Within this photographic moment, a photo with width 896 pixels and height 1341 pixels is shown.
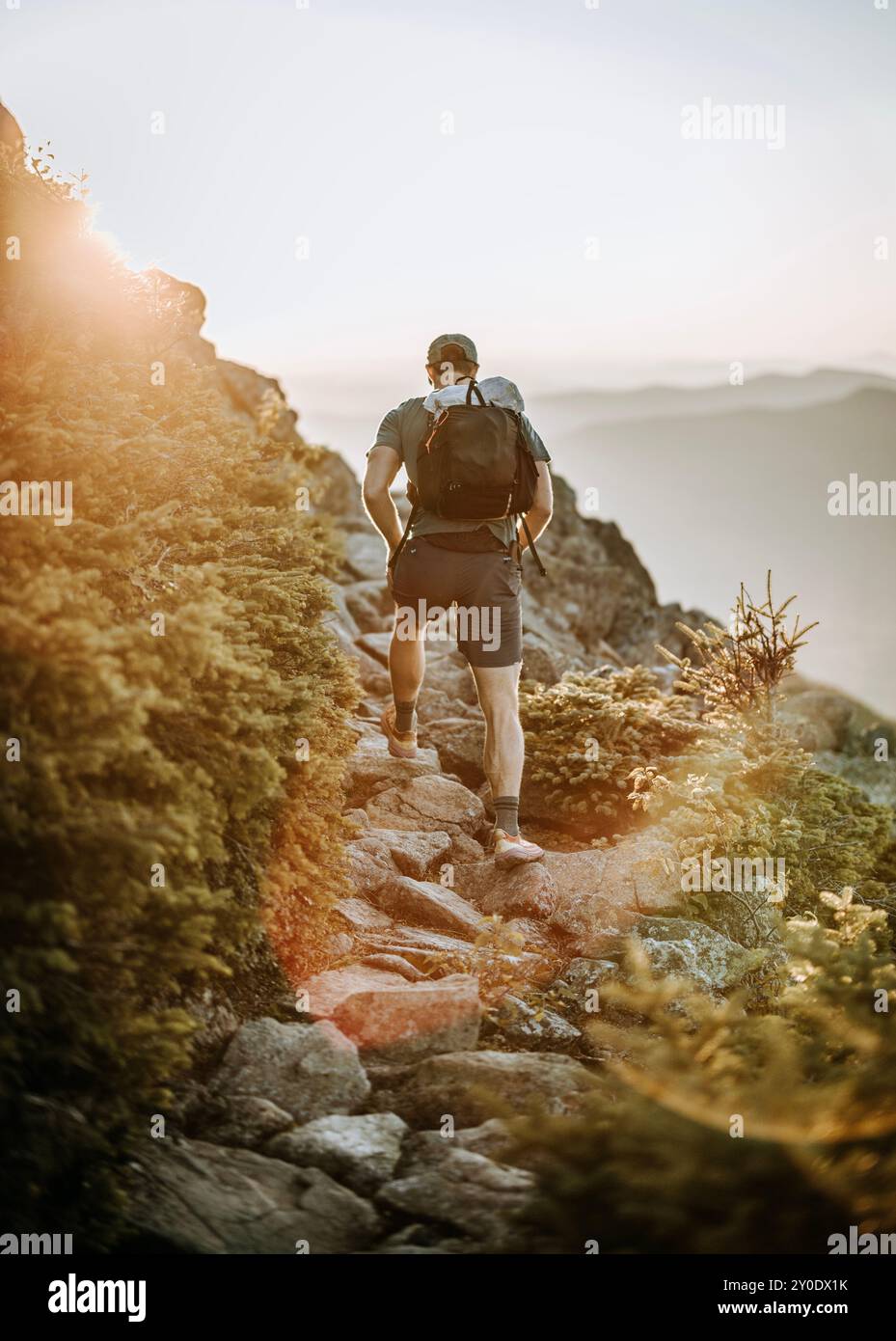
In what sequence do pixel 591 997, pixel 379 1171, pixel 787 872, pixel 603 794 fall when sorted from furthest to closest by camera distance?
pixel 603 794
pixel 787 872
pixel 591 997
pixel 379 1171

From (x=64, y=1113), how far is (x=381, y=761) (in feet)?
17.0

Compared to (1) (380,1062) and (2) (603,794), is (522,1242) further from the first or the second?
(2) (603,794)

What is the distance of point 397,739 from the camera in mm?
8156

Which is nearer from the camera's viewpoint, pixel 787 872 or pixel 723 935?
pixel 723 935

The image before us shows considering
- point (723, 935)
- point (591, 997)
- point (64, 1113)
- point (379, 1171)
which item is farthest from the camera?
point (723, 935)

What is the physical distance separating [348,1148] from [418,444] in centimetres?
459

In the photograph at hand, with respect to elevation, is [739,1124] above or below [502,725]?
below

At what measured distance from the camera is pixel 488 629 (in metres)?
6.69

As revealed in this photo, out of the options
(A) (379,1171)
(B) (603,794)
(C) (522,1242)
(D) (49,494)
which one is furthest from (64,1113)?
(B) (603,794)
